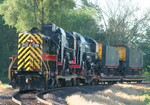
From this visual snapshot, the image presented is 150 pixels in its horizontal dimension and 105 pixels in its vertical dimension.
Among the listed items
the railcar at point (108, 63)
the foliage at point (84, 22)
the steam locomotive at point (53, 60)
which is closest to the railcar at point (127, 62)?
the railcar at point (108, 63)

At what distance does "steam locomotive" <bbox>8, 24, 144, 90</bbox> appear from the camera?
15148 mm

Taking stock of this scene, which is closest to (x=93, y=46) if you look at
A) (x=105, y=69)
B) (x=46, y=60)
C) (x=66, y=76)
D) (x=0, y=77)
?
(x=105, y=69)

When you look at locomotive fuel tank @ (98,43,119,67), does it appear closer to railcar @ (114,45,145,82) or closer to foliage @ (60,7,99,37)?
railcar @ (114,45,145,82)

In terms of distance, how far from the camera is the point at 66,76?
18.6m

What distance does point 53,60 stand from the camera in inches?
665

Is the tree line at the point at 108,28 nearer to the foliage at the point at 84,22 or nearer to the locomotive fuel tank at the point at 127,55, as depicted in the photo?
the foliage at the point at 84,22

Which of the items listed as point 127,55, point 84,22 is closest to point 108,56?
point 127,55

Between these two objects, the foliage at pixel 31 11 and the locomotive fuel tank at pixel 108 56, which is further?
the foliage at pixel 31 11

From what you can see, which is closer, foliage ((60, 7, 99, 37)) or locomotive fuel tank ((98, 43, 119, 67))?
locomotive fuel tank ((98, 43, 119, 67))

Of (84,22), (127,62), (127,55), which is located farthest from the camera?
(84,22)

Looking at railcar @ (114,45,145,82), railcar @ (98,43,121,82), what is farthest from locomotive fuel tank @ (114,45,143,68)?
railcar @ (98,43,121,82)

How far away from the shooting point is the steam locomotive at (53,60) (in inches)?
596

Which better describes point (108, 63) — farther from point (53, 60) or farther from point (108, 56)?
point (53, 60)

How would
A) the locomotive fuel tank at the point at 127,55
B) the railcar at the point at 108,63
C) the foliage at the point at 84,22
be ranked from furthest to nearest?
the foliage at the point at 84,22 < the locomotive fuel tank at the point at 127,55 < the railcar at the point at 108,63
